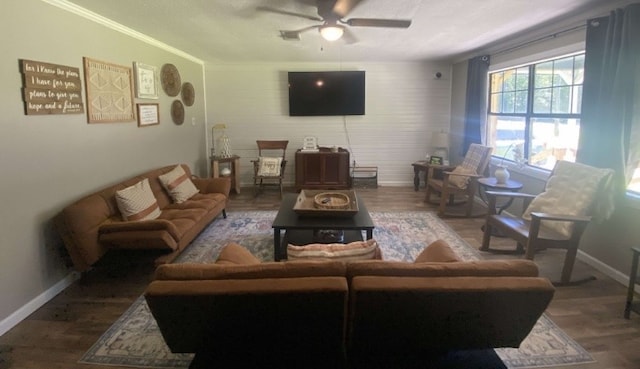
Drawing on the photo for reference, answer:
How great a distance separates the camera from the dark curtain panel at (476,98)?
561cm

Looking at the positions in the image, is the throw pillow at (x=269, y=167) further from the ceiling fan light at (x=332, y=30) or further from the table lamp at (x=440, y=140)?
the ceiling fan light at (x=332, y=30)

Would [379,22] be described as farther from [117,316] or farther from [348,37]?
[117,316]

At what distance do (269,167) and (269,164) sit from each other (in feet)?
0.18

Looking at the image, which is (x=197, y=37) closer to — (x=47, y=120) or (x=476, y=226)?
(x=47, y=120)

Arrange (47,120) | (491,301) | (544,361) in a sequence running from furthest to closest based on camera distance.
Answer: (47,120), (544,361), (491,301)

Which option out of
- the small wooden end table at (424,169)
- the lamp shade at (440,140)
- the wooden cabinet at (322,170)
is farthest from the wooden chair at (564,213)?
the wooden cabinet at (322,170)

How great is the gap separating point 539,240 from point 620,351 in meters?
1.03

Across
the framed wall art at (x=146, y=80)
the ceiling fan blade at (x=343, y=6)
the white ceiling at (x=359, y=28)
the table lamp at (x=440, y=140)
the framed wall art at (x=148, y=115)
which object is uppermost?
the white ceiling at (x=359, y=28)

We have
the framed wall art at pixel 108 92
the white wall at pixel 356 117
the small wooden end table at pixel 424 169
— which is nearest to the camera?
the framed wall art at pixel 108 92

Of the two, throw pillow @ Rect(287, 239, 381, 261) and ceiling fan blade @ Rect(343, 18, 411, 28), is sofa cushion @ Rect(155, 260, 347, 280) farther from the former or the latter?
ceiling fan blade @ Rect(343, 18, 411, 28)

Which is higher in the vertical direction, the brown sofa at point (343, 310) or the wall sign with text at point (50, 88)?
the wall sign with text at point (50, 88)

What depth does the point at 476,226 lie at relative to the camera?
15.5 feet

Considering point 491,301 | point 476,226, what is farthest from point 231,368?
point 476,226

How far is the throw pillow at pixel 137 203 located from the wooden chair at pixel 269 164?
2.65m
